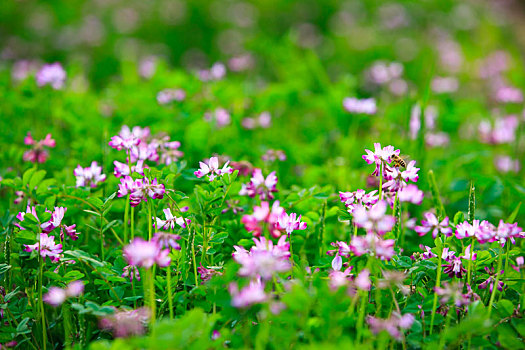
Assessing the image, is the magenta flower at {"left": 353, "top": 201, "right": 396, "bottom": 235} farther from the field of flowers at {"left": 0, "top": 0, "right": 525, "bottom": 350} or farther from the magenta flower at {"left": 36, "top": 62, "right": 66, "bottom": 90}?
the magenta flower at {"left": 36, "top": 62, "right": 66, "bottom": 90}

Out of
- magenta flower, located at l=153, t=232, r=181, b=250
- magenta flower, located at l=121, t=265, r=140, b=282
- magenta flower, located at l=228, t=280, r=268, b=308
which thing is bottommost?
magenta flower, located at l=121, t=265, r=140, b=282

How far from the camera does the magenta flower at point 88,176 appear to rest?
6.35 feet

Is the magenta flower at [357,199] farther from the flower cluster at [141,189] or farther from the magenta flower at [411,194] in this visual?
the flower cluster at [141,189]

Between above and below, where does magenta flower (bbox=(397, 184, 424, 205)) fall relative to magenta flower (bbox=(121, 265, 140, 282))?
above

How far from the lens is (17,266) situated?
179 centimetres

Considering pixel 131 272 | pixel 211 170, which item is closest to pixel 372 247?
pixel 211 170

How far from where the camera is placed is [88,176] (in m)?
1.96

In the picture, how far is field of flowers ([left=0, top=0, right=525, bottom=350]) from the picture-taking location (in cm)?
139

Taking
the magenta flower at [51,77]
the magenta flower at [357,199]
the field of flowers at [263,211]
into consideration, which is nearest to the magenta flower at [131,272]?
the field of flowers at [263,211]

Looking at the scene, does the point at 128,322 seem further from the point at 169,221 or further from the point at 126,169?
the point at 126,169

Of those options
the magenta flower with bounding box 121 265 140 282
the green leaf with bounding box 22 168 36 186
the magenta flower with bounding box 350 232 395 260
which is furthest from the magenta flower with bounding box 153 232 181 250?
the green leaf with bounding box 22 168 36 186

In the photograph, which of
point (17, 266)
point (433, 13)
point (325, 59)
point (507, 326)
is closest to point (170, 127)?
point (17, 266)

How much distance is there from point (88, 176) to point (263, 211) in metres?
0.89

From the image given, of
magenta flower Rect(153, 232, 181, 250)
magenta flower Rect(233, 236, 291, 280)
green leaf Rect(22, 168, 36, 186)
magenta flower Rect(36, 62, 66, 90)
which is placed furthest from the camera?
magenta flower Rect(36, 62, 66, 90)
